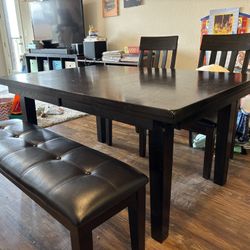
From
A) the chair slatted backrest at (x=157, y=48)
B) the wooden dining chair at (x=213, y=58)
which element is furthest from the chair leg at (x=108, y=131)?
the wooden dining chair at (x=213, y=58)

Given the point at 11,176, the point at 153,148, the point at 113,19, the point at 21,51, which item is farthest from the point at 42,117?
the point at 21,51

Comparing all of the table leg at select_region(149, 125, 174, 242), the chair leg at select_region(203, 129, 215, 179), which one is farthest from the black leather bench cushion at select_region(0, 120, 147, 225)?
the chair leg at select_region(203, 129, 215, 179)

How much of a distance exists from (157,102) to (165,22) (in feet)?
8.06

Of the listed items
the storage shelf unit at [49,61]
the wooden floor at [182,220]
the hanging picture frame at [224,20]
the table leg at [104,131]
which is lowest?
the wooden floor at [182,220]

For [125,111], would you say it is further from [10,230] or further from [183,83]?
[10,230]

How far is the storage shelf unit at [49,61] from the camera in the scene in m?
3.96

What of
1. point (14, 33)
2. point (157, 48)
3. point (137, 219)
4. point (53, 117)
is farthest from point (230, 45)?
point (14, 33)

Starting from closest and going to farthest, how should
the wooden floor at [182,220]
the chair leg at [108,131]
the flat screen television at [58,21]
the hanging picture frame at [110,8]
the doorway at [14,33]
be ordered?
the wooden floor at [182,220] → the chair leg at [108,131] → the hanging picture frame at [110,8] → the flat screen television at [58,21] → the doorway at [14,33]

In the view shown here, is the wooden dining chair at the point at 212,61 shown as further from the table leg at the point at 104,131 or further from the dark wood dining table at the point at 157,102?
the table leg at the point at 104,131

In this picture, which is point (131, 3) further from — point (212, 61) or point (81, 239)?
point (81, 239)

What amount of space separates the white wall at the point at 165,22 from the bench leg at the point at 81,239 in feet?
8.05

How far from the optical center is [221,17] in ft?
8.13

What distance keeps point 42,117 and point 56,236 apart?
1.95 meters

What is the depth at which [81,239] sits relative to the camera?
754 millimetres
